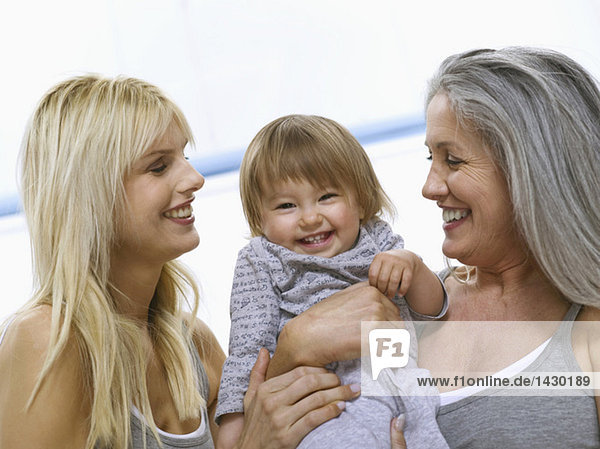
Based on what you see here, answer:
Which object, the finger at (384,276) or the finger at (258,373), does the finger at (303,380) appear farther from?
the finger at (384,276)

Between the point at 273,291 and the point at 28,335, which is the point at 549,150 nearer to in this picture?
the point at 273,291

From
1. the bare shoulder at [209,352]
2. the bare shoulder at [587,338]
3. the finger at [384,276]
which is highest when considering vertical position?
the finger at [384,276]

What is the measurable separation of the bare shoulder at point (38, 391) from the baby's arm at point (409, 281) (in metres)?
0.70

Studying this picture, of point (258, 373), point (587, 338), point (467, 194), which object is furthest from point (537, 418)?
point (258, 373)

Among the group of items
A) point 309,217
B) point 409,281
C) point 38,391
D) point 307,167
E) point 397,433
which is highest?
point 307,167

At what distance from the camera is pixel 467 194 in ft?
5.05

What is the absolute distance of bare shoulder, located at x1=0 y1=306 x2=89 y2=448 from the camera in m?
1.45

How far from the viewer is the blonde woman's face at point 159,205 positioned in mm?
1654

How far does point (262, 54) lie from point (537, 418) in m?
3.24

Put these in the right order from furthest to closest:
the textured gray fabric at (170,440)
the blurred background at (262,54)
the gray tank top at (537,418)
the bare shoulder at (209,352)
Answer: the blurred background at (262,54) < the bare shoulder at (209,352) < the textured gray fabric at (170,440) < the gray tank top at (537,418)

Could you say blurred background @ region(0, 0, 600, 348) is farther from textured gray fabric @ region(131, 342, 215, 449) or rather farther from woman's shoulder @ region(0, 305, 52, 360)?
woman's shoulder @ region(0, 305, 52, 360)

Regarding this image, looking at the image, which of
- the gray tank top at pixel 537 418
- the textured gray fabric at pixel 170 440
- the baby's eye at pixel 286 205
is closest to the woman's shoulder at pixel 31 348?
the textured gray fabric at pixel 170 440

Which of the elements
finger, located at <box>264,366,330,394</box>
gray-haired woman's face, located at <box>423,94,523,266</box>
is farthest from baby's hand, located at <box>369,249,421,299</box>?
finger, located at <box>264,366,330,394</box>

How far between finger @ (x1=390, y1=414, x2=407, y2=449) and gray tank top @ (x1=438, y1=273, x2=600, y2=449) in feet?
0.36
